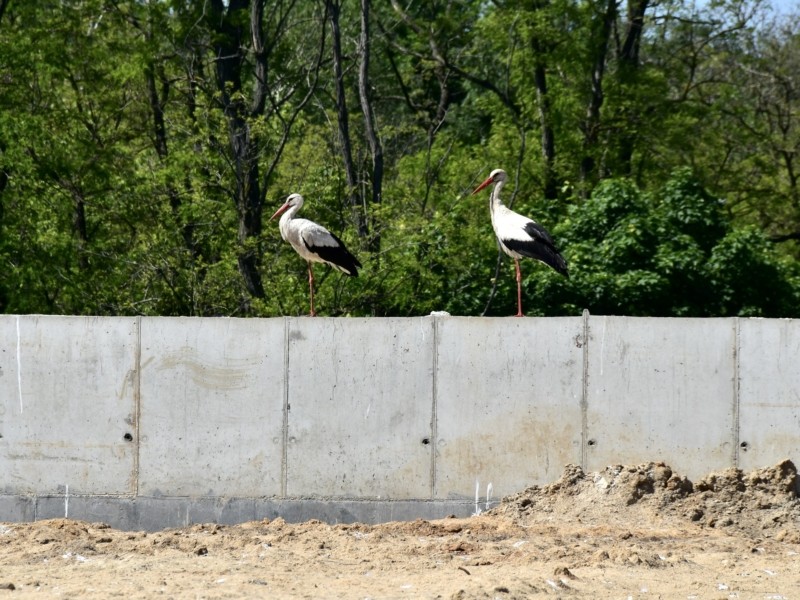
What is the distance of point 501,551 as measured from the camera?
964 centimetres

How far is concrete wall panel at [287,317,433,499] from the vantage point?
10820 millimetres

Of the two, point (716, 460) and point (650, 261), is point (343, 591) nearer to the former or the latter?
point (716, 460)

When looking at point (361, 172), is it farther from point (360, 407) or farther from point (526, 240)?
point (360, 407)

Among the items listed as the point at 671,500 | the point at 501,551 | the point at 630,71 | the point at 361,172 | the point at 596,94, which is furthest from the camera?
the point at 630,71

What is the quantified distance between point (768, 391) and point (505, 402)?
2.31 meters

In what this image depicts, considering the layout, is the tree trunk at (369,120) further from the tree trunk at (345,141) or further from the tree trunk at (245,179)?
the tree trunk at (245,179)

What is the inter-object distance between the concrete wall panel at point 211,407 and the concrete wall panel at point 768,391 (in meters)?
4.13

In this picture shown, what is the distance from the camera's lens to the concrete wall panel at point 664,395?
10.6 metres

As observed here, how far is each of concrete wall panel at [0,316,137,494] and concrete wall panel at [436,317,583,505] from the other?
290cm

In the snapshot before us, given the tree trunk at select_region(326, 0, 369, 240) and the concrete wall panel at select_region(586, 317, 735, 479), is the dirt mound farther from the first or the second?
the tree trunk at select_region(326, 0, 369, 240)

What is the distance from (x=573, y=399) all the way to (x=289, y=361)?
2582 mm

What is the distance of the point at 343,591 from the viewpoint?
8.40 metres

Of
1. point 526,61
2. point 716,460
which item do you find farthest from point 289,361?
point 526,61

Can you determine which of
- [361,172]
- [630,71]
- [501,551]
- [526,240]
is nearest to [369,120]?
[361,172]
